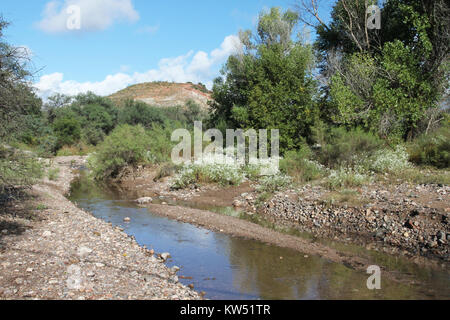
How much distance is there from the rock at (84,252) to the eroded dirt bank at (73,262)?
0.02 m

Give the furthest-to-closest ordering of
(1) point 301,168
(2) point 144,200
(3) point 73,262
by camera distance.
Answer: (1) point 301,168 → (2) point 144,200 → (3) point 73,262

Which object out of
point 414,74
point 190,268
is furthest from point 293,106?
point 190,268

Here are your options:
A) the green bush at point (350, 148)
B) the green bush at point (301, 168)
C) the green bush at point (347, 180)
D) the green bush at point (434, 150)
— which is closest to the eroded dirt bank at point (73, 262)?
the green bush at point (347, 180)

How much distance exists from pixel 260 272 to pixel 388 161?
28.2 feet

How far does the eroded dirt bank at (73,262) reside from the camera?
548 centimetres

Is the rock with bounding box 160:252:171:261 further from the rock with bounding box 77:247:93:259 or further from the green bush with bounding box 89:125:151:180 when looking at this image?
the green bush with bounding box 89:125:151:180

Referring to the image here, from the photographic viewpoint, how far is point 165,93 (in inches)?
2832

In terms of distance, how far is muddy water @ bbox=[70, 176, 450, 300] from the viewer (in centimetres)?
625

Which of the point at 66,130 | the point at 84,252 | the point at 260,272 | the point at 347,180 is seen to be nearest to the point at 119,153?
the point at 347,180

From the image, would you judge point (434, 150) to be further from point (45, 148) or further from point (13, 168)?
point (45, 148)

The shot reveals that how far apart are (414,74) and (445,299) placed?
12.9 metres
